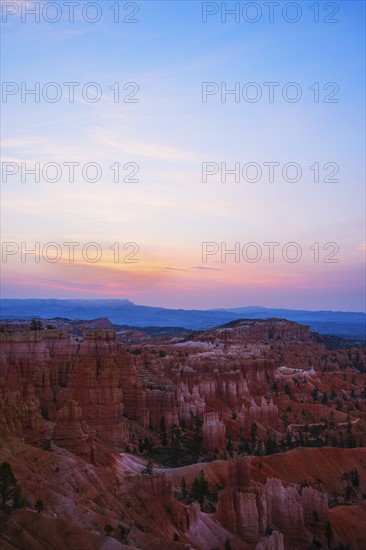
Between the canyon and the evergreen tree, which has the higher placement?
the evergreen tree

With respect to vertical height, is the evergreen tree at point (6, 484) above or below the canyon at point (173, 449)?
above

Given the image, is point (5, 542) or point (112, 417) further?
point (112, 417)

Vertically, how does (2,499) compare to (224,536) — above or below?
above

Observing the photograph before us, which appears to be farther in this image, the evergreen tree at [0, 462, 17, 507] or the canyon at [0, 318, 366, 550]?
the canyon at [0, 318, 366, 550]

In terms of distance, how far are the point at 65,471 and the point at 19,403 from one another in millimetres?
9619

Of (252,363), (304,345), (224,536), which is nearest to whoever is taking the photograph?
(224,536)

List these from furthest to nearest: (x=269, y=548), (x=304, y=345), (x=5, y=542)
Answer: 1. (x=304, y=345)
2. (x=269, y=548)
3. (x=5, y=542)

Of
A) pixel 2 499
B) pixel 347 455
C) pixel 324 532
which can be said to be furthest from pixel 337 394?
pixel 2 499

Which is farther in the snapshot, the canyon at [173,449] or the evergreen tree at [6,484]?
the canyon at [173,449]

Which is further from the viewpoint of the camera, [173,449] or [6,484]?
[173,449]

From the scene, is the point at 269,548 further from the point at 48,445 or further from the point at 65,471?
the point at 48,445

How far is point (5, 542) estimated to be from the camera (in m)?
20.1

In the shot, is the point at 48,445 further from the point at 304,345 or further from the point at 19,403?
the point at 304,345

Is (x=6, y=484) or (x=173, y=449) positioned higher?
(x=6, y=484)
